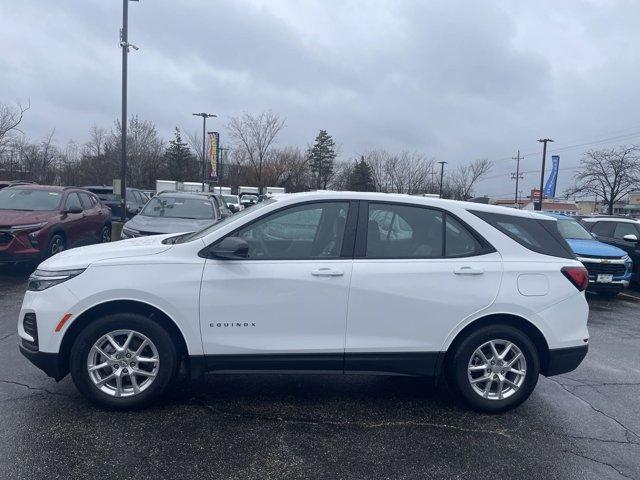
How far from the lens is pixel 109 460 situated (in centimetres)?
337

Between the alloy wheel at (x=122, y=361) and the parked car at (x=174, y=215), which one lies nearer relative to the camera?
the alloy wheel at (x=122, y=361)

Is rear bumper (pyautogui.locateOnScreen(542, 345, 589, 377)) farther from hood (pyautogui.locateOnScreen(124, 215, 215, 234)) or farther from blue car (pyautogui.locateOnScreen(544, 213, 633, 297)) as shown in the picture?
blue car (pyautogui.locateOnScreen(544, 213, 633, 297))

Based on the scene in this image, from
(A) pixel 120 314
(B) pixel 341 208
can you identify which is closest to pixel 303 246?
(B) pixel 341 208

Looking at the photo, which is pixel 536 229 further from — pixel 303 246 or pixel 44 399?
pixel 44 399

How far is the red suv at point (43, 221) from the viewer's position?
30.2ft

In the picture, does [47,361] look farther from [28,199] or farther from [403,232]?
[28,199]

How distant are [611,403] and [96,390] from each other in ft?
14.4

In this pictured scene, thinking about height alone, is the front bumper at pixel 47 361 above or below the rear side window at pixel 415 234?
below

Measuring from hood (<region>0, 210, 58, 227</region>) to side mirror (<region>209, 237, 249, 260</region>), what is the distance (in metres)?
6.95

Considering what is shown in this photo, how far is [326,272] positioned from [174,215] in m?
7.50

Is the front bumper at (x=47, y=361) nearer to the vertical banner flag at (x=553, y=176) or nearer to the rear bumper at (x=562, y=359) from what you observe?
the rear bumper at (x=562, y=359)

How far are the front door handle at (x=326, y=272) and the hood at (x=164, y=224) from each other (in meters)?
5.57

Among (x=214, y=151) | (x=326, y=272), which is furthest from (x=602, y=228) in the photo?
(x=214, y=151)

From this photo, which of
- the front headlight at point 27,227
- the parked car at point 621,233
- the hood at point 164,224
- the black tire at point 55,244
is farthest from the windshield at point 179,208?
the parked car at point 621,233
